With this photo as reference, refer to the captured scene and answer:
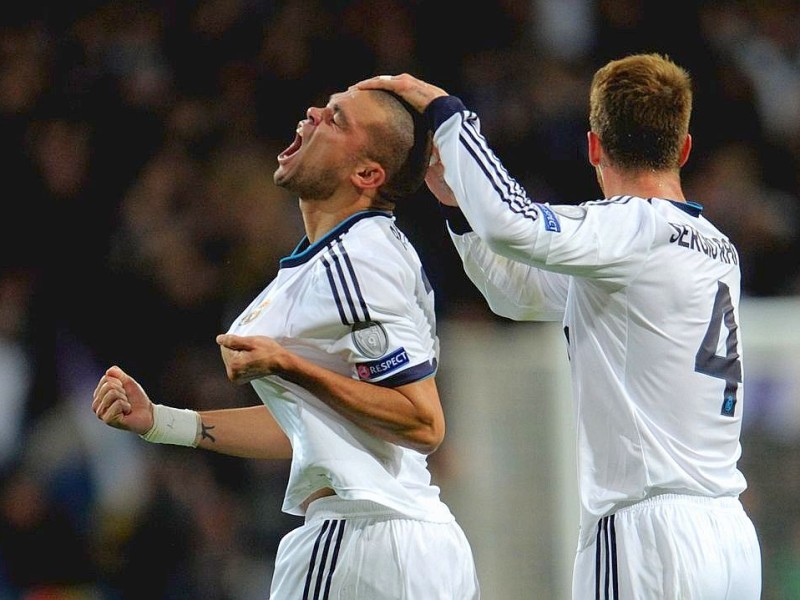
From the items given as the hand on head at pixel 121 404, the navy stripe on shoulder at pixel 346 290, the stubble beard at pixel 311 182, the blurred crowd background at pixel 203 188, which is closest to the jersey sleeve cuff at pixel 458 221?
the stubble beard at pixel 311 182

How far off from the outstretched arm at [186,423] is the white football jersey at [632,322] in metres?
0.88

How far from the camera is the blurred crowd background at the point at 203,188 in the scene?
7.23 m

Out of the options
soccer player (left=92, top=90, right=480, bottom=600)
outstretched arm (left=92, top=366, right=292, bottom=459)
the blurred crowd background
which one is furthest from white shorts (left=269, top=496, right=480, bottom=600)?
the blurred crowd background

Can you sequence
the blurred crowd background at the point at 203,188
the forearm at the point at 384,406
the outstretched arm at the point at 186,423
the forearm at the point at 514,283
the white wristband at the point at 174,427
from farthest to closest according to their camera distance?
the blurred crowd background at the point at 203,188, the forearm at the point at 514,283, the white wristband at the point at 174,427, the outstretched arm at the point at 186,423, the forearm at the point at 384,406

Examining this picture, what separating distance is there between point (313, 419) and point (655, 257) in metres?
0.95

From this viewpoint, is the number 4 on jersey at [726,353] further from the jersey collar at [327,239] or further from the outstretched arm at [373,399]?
the jersey collar at [327,239]

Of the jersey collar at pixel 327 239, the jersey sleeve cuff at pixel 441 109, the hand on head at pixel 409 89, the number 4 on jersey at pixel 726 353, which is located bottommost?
the number 4 on jersey at pixel 726 353

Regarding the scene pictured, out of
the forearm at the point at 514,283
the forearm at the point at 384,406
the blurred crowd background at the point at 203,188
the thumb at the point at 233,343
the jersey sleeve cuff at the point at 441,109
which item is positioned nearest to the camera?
the thumb at the point at 233,343

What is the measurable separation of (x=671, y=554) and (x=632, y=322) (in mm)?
584

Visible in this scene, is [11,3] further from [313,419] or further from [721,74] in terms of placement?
[313,419]

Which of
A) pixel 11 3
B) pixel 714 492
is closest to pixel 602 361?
pixel 714 492

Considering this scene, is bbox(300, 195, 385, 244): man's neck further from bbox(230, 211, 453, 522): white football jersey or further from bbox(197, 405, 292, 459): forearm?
bbox(197, 405, 292, 459): forearm

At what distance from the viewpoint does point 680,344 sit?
3.62 meters

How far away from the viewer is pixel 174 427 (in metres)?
3.89
